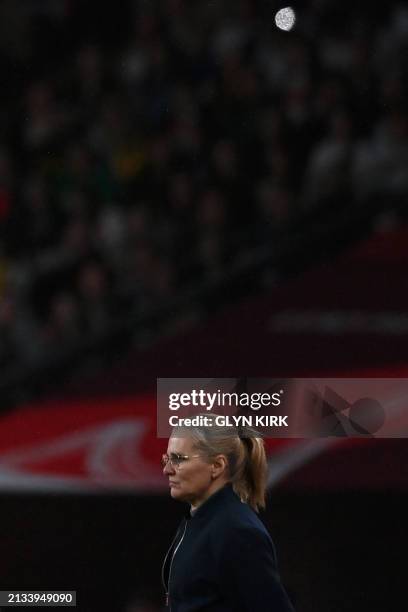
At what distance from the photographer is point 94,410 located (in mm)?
4211

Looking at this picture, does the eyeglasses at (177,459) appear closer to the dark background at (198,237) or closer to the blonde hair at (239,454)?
the blonde hair at (239,454)

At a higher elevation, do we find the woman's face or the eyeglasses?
the eyeglasses

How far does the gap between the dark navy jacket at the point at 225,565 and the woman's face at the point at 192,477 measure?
0.10 ft

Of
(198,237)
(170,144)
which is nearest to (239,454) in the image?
(198,237)

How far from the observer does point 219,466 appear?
243 centimetres

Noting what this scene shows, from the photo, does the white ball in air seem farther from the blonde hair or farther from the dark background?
the blonde hair

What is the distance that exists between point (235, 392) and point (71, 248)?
37.3 inches

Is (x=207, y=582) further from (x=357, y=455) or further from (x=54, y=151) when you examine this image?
(x=54, y=151)

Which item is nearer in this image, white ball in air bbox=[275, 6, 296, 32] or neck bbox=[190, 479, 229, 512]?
neck bbox=[190, 479, 229, 512]

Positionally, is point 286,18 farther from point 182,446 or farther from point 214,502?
point 214,502

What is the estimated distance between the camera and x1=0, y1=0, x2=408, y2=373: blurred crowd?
14.3 ft

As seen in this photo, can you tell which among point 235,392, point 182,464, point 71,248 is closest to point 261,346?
point 235,392

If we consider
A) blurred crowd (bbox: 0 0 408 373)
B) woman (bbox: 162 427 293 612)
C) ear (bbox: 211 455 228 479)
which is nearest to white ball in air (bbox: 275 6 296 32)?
blurred crowd (bbox: 0 0 408 373)

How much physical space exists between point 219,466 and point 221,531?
0.17 meters
